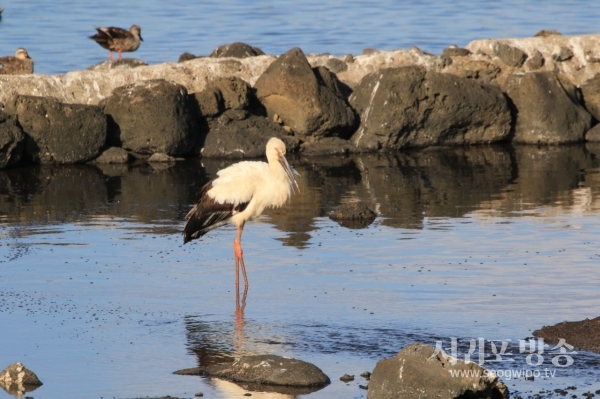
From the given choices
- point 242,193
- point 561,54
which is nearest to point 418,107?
point 561,54

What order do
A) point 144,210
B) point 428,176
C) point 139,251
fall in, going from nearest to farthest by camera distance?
point 139,251, point 144,210, point 428,176

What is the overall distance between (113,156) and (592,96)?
30.4 ft

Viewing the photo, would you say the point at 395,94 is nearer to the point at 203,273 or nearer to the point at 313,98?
the point at 313,98

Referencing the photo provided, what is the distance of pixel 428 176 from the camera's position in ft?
62.1

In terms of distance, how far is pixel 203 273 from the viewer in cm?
1230

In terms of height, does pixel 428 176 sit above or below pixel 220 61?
below

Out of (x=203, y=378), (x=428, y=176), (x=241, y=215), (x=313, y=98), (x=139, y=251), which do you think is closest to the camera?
(x=203, y=378)

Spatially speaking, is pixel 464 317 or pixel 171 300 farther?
pixel 171 300

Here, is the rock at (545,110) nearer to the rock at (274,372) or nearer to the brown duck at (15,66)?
the brown duck at (15,66)

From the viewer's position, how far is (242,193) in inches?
477

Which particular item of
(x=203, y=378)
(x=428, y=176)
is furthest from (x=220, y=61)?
(x=203, y=378)

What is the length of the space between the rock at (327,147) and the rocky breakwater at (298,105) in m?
0.02

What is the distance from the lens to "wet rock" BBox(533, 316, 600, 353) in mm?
9188

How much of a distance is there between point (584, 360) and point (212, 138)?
1279cm
